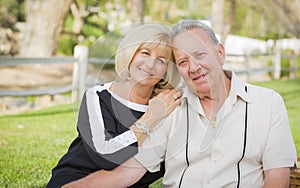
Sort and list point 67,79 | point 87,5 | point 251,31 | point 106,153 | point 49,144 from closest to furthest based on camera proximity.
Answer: point 106,153, point 49,144, point 67,79, point 87,5, point 251,31

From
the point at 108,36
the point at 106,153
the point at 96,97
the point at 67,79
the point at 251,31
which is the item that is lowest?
the point at 251,31

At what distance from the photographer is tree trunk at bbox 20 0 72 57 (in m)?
10.6

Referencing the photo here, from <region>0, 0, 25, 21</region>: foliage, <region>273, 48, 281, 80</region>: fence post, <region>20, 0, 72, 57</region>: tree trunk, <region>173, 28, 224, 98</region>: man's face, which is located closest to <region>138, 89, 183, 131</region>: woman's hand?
<region>173, 28, 224, 98</region>: man's face

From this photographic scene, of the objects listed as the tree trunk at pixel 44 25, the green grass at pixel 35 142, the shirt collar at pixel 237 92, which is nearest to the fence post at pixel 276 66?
the tree trunk at pixel 44 25

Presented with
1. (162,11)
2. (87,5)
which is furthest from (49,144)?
(162,11)

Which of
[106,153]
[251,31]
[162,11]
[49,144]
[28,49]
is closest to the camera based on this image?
[106,153]

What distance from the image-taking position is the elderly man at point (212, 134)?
2061 millimetres

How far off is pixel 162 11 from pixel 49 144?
3224cm

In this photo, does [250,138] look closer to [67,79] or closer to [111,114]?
[111,114]

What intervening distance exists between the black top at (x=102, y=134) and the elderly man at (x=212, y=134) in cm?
6

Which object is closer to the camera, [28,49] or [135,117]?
[135,117]

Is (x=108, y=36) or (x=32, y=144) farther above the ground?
(x=108, y=36)

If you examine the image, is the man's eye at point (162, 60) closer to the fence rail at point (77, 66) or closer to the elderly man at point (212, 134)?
the elderly man at point (212, 134)

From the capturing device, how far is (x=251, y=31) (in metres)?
40.6
